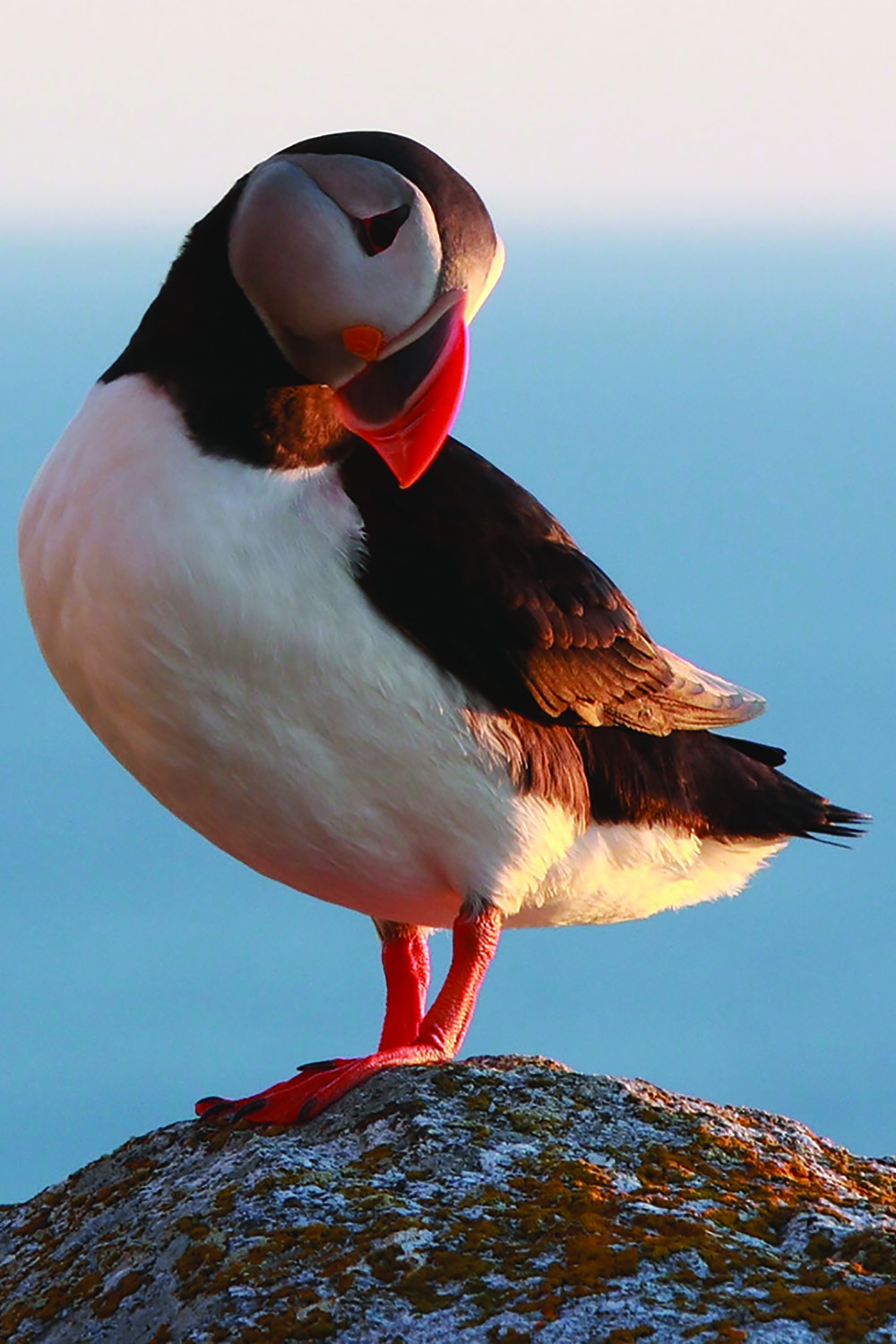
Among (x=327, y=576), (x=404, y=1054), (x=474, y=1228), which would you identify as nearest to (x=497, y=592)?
(x=327, y=576)

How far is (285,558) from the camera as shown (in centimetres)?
480

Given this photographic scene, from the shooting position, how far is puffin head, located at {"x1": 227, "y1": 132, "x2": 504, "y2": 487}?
15.4 feet

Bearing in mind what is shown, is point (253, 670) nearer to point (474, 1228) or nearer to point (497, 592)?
point (497, 592)

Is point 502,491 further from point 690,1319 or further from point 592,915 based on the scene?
point 690,1319

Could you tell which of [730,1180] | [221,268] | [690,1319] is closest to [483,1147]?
[730,1180]

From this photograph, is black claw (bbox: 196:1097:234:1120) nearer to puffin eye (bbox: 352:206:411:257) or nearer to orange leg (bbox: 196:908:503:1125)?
orange leg (bbox: 196:908:503:1125)

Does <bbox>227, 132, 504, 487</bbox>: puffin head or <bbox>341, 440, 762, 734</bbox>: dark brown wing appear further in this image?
<bbox>341, 440, 762, 734</bbox>: dark brown wing

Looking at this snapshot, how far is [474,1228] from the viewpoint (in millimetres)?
3619

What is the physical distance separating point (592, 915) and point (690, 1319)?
2.84 metres

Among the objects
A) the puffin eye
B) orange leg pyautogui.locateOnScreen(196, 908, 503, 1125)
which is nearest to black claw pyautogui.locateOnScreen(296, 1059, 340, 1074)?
orange leg pyautogui.locateOnScreen(196, 908, 503, 1125)

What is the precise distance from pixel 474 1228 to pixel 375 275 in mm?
2258

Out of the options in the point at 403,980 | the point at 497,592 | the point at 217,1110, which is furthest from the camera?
→ the point at 403,980

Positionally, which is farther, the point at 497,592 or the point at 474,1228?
the point at 497,592

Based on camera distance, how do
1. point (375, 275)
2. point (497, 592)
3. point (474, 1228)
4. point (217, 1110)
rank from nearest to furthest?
point (474, 1228)
point (375, 275)
point (217, 1110)
point (497, 592)
